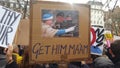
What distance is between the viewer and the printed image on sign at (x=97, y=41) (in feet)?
20.2

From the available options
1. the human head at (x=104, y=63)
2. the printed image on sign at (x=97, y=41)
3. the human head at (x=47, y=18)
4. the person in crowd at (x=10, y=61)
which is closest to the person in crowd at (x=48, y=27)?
the human head at (x=47, y=18)

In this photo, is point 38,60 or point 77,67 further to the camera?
point 77,67

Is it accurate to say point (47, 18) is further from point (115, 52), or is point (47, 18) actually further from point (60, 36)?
point (115, 52)

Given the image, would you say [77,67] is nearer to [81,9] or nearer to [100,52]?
[81,9]

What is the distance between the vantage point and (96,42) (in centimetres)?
625

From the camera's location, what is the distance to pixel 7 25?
4945 millimetres

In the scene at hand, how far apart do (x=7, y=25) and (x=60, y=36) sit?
0.72 m

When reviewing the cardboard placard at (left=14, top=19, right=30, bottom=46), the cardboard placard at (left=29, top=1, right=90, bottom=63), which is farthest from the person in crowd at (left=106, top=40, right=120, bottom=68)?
the cardboard placard at (left=14, top=19, right=30, bottom=46)

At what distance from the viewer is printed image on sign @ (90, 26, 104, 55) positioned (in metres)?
6.14

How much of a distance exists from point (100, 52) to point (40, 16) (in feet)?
6.11

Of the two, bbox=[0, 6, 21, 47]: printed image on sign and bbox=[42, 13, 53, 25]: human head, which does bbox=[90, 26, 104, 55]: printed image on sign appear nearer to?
bbox=[0, 6, 21, 47]: printed image on sign

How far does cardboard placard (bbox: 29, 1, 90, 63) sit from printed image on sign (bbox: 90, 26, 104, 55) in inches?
54.4

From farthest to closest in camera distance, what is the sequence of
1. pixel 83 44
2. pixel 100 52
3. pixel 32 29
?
pixel 100 52 < pixel 83 44 < pixel 32 29

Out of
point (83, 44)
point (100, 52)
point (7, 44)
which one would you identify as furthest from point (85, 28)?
point (100, 52)
